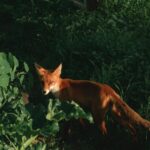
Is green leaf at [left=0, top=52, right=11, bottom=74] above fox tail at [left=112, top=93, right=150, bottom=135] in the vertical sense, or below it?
above

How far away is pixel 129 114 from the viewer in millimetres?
7703

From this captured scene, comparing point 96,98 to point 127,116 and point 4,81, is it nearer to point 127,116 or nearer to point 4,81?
point 127,116

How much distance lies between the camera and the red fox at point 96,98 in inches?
304

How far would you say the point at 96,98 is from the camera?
789 cm

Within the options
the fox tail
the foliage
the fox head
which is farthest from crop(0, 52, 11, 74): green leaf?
the fox tail

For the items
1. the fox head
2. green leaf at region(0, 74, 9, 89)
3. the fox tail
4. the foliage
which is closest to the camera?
the foliage

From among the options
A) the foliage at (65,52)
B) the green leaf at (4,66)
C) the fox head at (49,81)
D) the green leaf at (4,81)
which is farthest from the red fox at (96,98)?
the green leaf at (4,81)

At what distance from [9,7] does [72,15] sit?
1503 mm

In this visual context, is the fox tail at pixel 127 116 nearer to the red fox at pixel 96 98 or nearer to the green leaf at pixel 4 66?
the red fox at pixel 96 98

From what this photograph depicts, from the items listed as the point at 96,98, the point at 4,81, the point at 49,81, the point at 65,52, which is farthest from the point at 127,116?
the point at 65,52

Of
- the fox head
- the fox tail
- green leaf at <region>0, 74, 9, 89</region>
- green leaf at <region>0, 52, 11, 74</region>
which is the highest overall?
green leaf at <region>0, 52, 11, 74</region>

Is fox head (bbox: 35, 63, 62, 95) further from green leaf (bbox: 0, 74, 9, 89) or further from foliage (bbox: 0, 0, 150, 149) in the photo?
green leaf (bbox: 0, 74, 9, 89)

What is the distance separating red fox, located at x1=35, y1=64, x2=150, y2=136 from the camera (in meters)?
7.73

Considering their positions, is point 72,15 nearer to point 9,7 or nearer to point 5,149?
point 9,7
